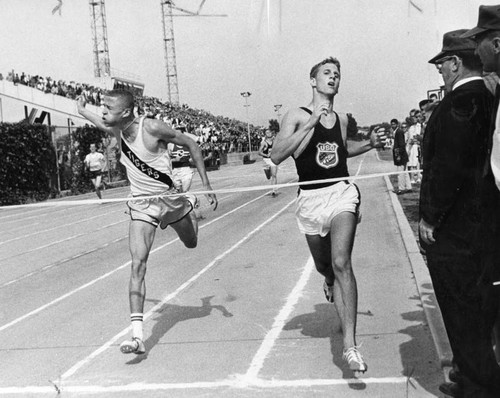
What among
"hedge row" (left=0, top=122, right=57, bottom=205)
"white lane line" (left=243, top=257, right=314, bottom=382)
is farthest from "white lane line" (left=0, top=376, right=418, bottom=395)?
"hedge row" (left=0, top=122, right=57, bottom=205)

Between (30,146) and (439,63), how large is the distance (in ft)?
83.4

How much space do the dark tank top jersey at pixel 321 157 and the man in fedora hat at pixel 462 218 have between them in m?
1.48

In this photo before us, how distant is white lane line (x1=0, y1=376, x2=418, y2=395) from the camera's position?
4.93 m

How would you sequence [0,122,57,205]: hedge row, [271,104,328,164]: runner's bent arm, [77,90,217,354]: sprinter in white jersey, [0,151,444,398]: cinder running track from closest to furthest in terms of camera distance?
[0,151,444,398]: cinder running track → [271,104,328,164]: runner's bent arm → [77,90,217,354]: sprinter in white jersey → [0,122,57,205]: hedge row

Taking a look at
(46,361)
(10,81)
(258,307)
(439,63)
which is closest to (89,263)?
(258,307)

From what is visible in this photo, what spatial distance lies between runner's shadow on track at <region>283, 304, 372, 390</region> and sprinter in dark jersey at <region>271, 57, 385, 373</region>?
0.51m

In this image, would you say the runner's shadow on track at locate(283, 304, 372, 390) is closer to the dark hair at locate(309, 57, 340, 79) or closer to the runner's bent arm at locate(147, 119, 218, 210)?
the runner's bent arm at locate(147, 119, 218, 210)

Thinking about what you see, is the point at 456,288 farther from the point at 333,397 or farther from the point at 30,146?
the point at 30,146

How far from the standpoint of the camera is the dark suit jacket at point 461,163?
387 centimetres

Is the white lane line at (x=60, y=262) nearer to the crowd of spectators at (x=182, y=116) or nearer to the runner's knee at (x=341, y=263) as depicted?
the runner's knee at (x=341, y=263)

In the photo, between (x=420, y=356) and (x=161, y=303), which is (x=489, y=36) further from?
(x=161, y=303)

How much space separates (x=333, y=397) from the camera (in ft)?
15.3

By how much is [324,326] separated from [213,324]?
1.05m

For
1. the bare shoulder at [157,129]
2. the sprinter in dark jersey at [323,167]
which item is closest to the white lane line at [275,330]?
the sprinter in dark jersey at [323,167]
